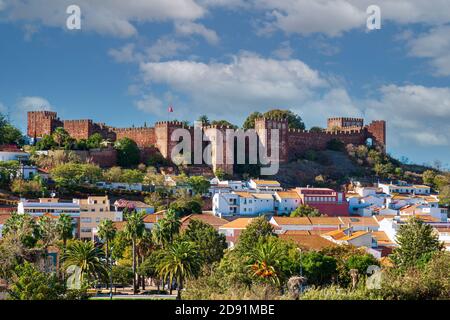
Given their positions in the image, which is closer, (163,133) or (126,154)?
(126,154)

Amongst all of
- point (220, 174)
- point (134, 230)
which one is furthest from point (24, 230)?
point (220, 174)

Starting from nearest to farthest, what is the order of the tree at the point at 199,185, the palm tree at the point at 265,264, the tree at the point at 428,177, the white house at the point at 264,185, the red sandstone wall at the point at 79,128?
1. the palm tree at the point at 265,264
2. the tree at the point at 199,185
3. the white house at the point at 264,185
4. the red sandstone wall at the point at 79,128
5. the tree at the point at 428,177

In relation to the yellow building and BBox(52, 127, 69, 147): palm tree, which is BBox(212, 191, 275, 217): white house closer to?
the yellow building

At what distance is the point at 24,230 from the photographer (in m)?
44.7

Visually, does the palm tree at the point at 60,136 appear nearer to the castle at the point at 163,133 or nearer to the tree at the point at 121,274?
the castle at the point at 163,133

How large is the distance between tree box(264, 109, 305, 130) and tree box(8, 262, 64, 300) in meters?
63.4

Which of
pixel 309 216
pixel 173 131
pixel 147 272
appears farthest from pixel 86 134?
pixel 147 272

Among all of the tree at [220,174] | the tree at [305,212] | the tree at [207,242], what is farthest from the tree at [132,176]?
the tree at [207,242]

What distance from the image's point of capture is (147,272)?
156 feet

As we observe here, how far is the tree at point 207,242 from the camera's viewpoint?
48.9 meters

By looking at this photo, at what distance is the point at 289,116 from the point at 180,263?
6066 cm

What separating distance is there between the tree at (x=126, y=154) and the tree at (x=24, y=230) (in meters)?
33.9

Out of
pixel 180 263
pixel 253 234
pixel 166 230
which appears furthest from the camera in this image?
pixel 253 234

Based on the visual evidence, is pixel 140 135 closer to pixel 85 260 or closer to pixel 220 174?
pixel 220 174
